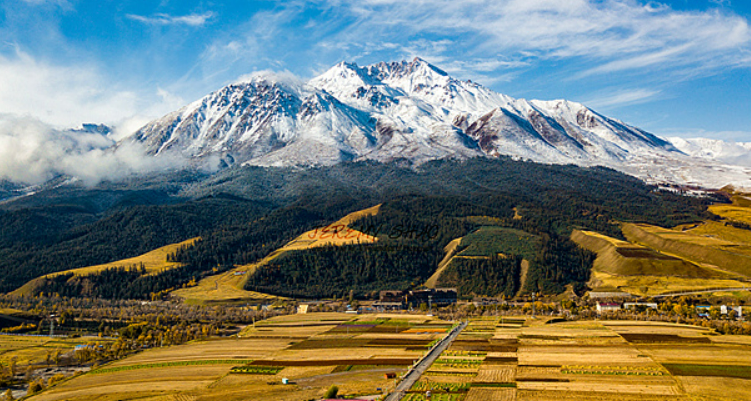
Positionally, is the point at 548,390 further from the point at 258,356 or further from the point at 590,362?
the point at 258,356

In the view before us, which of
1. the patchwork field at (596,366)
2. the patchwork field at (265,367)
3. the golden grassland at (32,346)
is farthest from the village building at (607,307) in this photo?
the golden grassland at (32,346)

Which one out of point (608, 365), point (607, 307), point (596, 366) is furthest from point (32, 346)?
point (607, 307)

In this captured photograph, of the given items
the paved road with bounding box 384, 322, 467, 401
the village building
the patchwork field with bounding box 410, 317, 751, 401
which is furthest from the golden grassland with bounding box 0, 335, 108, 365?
the village building

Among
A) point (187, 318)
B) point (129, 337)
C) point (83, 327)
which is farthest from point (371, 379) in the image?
point (83, 327)

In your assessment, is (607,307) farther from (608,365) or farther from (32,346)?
(32,346)

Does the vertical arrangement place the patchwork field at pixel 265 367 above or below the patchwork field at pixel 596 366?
above

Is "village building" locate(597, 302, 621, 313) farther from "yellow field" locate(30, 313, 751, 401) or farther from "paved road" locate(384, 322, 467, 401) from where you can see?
"paved road" locate(384, 322, 467, 401)

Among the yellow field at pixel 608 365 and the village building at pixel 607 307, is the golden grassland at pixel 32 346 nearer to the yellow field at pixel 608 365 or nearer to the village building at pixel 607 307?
the yellow field at pixel 608 365
